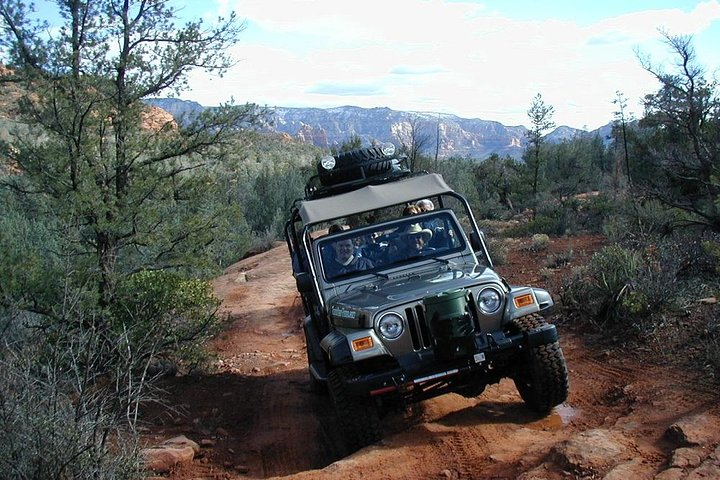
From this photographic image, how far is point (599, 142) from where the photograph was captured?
42844mm

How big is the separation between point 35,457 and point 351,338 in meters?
2.31

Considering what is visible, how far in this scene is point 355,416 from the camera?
5.34m

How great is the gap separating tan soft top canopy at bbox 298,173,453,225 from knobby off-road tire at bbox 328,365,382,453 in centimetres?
170

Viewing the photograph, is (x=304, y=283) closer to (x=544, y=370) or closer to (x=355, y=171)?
(x=355, y=171)

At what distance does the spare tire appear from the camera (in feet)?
25.8

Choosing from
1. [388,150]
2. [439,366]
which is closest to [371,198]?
[388,150]

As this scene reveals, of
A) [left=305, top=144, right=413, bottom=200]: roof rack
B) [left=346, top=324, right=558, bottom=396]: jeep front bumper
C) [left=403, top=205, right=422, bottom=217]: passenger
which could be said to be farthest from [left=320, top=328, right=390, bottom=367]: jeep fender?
[left=305, top=144, right=413, bottom=200]: roof rack

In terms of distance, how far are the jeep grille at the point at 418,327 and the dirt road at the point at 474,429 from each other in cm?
72

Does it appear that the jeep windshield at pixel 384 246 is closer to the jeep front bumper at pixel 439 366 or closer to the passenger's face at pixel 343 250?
the passenger's face at pixel 343 250

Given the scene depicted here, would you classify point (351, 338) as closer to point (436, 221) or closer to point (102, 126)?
point (436, 221)

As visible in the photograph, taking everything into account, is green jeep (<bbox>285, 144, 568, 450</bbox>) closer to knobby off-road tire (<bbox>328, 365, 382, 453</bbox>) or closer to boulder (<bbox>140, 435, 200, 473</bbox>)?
knobby off-road tire (<bbox>328, 365, 382, 453</bbox>)

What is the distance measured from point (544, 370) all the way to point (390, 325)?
1.30 m

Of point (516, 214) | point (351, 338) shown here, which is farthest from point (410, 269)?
point (516, 214)

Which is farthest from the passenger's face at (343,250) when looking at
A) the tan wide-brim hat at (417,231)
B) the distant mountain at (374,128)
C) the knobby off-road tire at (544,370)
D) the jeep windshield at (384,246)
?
the distant mountain at (374,128)
